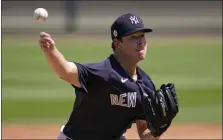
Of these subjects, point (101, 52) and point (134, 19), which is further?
point (101, 52)

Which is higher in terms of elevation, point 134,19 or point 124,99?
point 134,19

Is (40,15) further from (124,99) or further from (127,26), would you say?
(124,99)

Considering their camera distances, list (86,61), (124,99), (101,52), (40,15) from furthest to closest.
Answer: (101,52), (86,61), (124,99), (40,15)

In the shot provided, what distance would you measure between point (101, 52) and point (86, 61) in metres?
2.56

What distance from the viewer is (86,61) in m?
18.8

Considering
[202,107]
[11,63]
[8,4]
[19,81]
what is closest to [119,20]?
[202,107]

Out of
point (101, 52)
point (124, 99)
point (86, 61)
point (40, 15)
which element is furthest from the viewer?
point (101, 52)

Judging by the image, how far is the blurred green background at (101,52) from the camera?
42.6ft

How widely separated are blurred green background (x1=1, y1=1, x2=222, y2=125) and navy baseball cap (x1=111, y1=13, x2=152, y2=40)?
3.30 metres

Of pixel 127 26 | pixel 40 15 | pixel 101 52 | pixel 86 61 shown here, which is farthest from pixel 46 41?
pixel 101 52

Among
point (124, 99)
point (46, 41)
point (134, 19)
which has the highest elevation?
point (134, 19)

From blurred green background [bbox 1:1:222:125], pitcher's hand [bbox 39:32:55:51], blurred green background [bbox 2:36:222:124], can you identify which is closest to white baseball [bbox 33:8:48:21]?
pitcher's hand [bbox 39:32:55:51]

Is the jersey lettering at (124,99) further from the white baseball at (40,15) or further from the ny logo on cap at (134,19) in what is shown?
the white baseball at (40,15)

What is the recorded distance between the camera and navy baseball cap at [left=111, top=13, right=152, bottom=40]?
4758 millimetres
